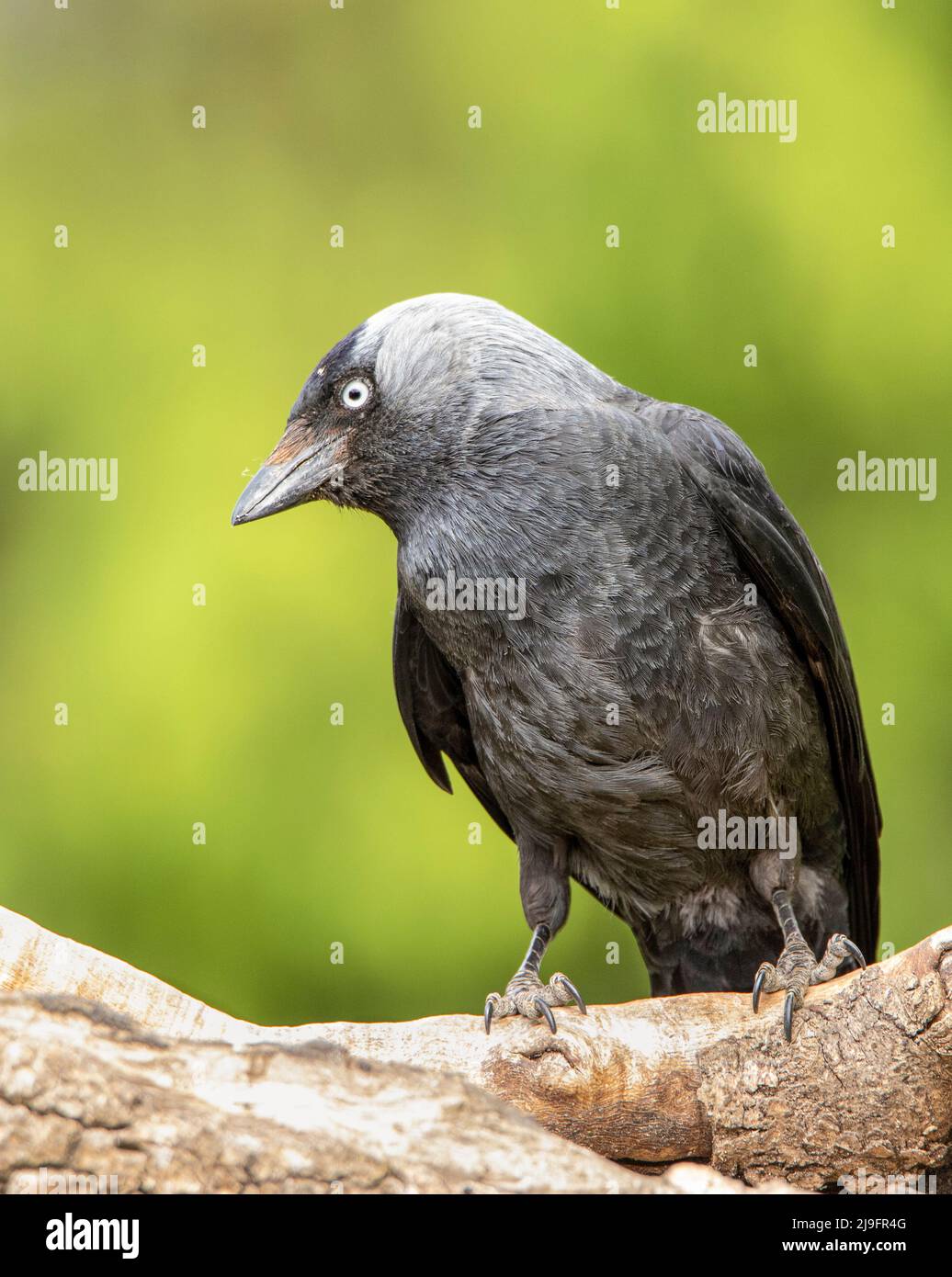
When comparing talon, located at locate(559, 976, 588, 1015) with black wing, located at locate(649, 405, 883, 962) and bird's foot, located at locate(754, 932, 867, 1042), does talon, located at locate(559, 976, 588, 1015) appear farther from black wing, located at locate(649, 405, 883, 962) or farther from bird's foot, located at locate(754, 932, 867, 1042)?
black wing, located at locate(649, 405, 883, 962)

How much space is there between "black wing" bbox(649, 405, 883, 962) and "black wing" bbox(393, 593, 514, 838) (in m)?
0.89

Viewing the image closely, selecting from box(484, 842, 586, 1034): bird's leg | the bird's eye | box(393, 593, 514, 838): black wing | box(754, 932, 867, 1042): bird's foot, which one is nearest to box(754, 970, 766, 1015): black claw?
box(754, 932, 867, 1042): bird's foot

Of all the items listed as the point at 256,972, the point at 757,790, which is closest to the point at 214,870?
the point at 256,972

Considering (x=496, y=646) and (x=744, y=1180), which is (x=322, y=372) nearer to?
(x=496, y=646)

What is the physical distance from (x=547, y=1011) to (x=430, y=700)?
3.71ft

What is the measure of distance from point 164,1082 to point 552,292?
3.87 meters

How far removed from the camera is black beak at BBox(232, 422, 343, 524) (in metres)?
3.78

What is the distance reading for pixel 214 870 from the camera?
17.3 ft

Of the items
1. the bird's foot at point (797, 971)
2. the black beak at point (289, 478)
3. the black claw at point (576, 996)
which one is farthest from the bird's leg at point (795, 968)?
the black beak at point (289, 478)

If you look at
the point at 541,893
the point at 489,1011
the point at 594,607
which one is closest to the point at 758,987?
the point at 489,1011

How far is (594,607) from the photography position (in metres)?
3.54

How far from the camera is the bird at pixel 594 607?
3.57 metres

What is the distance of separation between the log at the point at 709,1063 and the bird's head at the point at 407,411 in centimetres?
127

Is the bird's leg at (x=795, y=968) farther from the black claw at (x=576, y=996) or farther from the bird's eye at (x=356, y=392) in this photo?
the bird's eye at (x=356, y=392)
